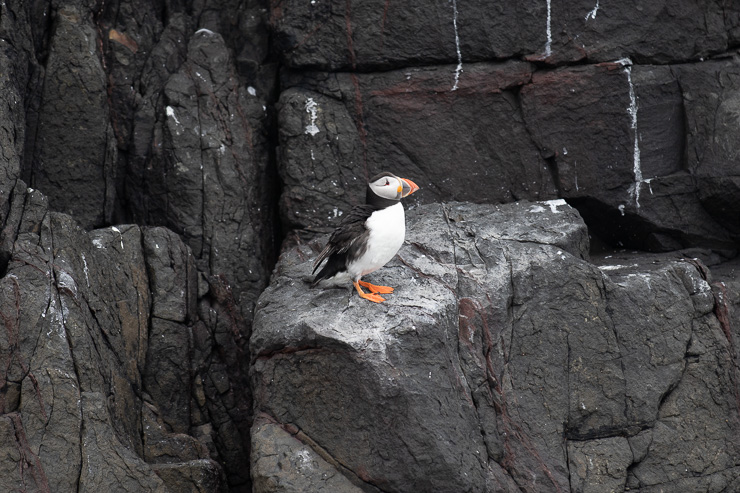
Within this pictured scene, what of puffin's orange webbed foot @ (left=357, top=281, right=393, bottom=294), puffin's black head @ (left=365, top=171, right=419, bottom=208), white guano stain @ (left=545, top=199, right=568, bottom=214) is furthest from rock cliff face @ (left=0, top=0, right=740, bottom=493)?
A: puffin's black head @ (left=365, top=171, right=419, bottom=208)

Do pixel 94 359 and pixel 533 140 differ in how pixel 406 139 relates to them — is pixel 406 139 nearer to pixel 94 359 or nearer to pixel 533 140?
pixel 533 140

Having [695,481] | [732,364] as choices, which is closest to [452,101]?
[732,364]

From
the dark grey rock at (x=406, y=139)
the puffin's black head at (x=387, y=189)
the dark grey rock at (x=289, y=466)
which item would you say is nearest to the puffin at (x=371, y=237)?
the puffin's black head at (x=387, y=189)

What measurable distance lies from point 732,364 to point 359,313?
9.27ft

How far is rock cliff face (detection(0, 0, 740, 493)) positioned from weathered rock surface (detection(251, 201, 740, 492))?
0.02 m

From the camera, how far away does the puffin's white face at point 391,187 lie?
18.1 ft

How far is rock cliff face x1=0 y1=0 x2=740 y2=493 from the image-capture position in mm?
5270

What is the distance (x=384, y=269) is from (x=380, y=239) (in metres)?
0.63

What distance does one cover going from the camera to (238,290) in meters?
7.48

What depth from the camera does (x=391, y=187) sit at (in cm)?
551

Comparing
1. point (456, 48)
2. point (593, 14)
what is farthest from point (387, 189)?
point (593, 14)

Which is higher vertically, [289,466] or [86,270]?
[86,270]

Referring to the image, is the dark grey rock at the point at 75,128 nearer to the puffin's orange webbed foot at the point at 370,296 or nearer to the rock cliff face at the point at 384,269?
the rock cliff face at the point at 384,269

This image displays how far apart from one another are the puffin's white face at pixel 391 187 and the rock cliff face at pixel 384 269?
2.00 ft
